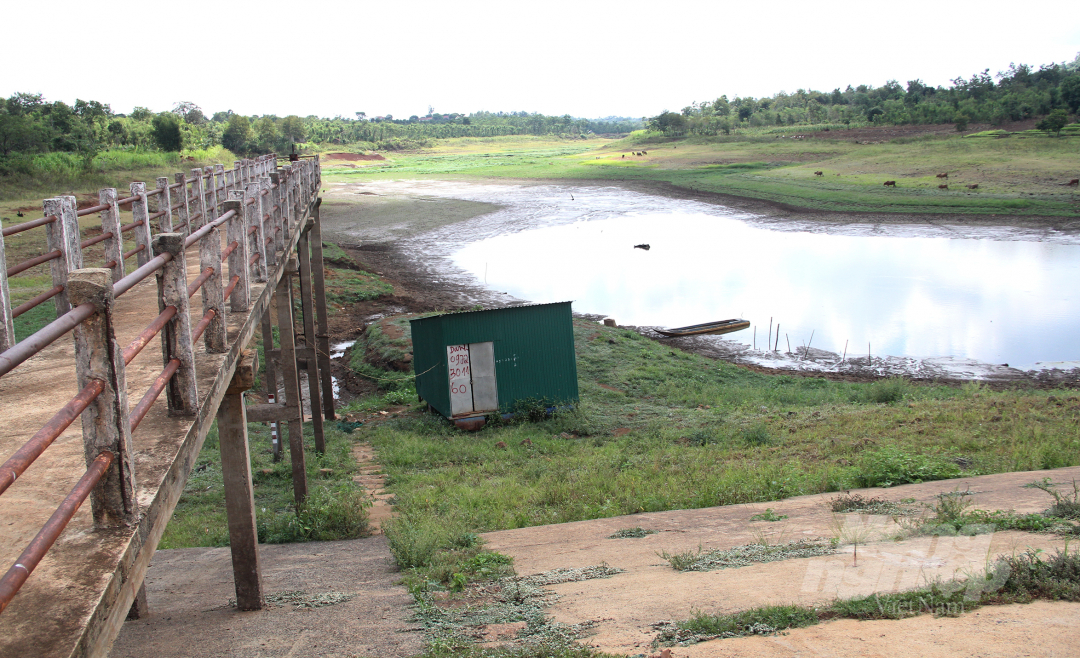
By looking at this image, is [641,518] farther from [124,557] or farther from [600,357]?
[600,357]

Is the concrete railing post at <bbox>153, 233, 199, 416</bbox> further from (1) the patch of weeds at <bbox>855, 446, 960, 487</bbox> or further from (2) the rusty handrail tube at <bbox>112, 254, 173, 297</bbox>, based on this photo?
(1) the patch of weeds at <bbox>855, 446, 960, 487</bbox>

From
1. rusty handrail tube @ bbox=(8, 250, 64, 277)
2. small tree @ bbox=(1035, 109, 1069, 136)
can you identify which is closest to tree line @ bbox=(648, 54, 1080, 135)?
small tree @ bbox=(1035, 109, 1069, 136)

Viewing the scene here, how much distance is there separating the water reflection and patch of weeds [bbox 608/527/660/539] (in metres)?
15.6

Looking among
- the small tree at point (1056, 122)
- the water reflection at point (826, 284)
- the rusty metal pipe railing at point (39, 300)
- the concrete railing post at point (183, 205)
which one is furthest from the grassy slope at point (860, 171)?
the rusty metal pipe railing at point (39, 300)

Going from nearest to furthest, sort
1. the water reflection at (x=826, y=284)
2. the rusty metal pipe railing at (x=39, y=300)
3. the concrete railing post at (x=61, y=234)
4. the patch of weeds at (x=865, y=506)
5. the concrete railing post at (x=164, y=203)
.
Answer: the rusty metal pipe railing at (x=39, y=300)
the concrete railing post at (x=61, y=234)
the patch of weeds at (x=865, y=506)
the concrete railing post at (x=164, y=203)
the water reflection at (x=826, y=284)

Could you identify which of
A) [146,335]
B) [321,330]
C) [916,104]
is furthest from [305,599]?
[916,104]

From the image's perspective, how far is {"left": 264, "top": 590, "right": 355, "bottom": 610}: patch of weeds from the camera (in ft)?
20.4

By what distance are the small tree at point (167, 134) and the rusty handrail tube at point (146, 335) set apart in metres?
56.1

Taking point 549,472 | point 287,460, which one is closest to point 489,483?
point 549,472

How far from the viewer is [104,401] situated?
9.16ft

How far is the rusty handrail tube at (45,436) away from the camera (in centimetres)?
212

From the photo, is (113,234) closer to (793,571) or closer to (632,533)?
(632,533)

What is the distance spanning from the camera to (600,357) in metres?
20.0

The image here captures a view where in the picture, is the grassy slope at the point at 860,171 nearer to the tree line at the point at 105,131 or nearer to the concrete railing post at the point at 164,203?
the tree line at the point at 105,131
